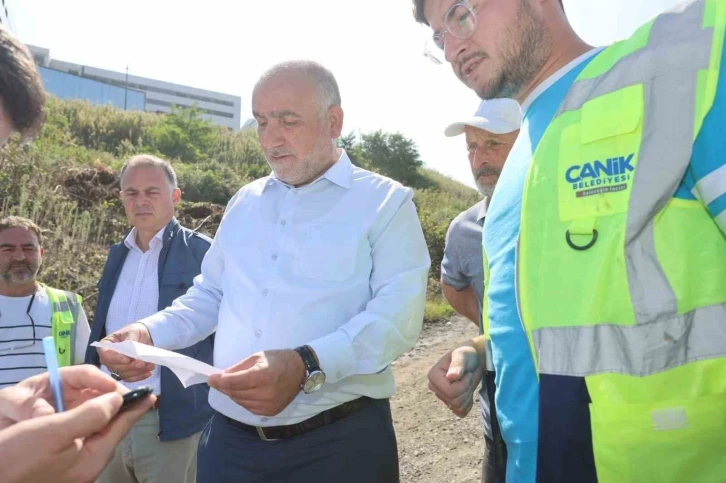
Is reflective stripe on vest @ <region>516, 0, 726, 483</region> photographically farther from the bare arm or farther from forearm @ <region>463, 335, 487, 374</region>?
the bare arm

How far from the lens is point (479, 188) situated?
10.9 feet

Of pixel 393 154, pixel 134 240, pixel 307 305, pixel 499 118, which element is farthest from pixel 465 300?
pixel 393 154

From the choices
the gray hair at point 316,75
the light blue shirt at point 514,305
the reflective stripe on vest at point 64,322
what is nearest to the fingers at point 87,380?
the light blue shirt at point 514,305

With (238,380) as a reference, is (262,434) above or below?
below

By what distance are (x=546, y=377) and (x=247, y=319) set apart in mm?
1403

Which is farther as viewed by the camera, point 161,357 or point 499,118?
point 499,118

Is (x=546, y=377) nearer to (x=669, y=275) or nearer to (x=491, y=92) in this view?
(x=669, y=275)

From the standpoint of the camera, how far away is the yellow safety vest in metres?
1.09

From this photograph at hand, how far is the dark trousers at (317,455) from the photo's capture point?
2.14 meters

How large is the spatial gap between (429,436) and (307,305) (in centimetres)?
339

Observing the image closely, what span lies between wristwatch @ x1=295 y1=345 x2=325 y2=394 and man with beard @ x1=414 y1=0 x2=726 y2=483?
837mm

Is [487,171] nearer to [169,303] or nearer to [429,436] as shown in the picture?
[169,303]

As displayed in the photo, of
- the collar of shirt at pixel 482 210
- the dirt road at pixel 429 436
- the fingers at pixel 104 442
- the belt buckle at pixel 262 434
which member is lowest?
the dirt road at pixel 429 436

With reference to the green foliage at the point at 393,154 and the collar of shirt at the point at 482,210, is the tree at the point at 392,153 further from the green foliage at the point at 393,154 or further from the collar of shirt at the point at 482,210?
the collar of shirt at the point at 482,210
